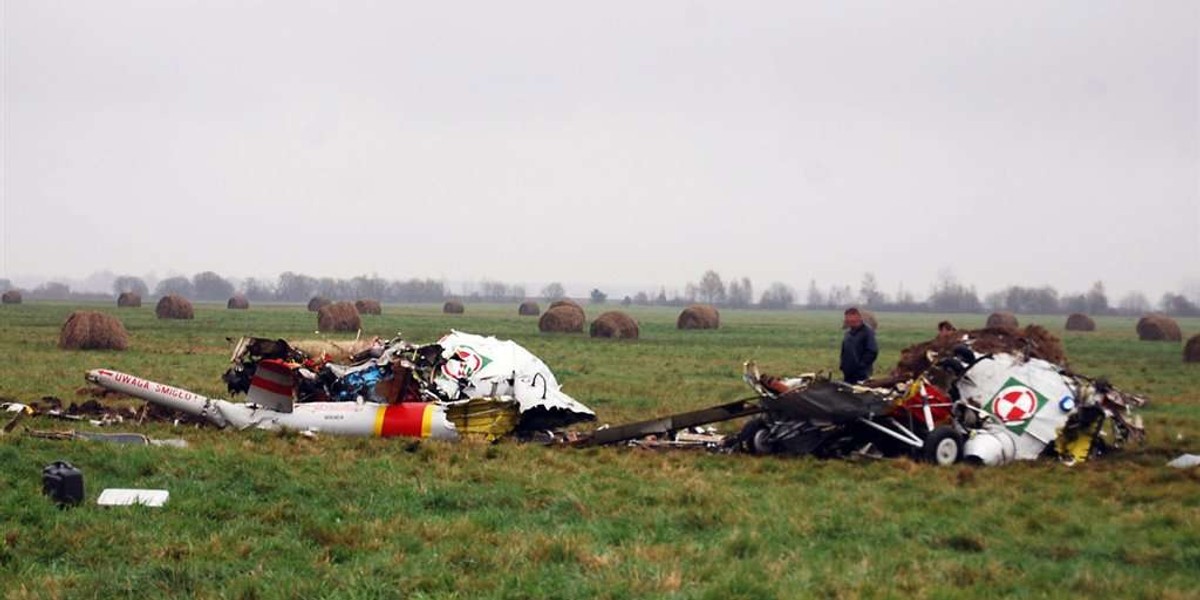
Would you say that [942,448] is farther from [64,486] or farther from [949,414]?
[64,486]

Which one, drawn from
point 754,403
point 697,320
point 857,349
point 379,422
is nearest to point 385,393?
point 379,422

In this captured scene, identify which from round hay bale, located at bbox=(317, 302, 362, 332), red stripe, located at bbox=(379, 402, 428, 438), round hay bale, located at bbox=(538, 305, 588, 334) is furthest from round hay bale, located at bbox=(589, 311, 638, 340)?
red stripe, located at bbox=(379, 402, 428, 438)

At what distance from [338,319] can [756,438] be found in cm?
3494

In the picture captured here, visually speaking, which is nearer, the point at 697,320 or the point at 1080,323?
the point at 697,320

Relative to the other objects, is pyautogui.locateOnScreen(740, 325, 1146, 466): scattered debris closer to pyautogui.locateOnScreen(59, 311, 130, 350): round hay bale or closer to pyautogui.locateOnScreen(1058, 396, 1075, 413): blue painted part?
pyautogui.locateOnScreen(1058, 396, 1075, 413): blue painted part

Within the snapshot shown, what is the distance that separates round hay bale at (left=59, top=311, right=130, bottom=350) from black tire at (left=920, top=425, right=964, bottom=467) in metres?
23.5

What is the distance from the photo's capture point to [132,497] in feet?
31.0

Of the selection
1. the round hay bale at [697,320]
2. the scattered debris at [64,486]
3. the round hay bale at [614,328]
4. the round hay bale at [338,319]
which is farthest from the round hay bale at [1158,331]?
the scattered debris at [64,486]

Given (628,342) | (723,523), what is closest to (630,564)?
(723,523)

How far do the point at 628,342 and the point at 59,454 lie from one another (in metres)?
29.0

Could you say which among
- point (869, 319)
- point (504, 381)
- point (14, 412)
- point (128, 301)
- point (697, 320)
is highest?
point (869, 319)

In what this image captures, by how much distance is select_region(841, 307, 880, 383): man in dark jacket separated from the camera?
14312 mm

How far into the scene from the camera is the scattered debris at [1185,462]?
1255 cm

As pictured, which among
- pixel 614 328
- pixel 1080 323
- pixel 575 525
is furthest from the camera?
pixel 1080 323
